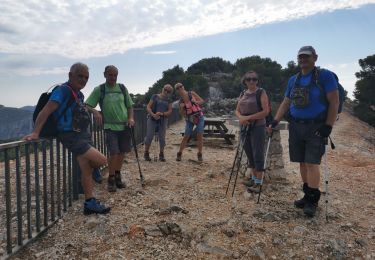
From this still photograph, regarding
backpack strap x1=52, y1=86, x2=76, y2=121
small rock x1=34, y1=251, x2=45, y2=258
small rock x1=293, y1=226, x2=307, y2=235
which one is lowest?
small rock x1=34, y1=251, x2=45, y2=258

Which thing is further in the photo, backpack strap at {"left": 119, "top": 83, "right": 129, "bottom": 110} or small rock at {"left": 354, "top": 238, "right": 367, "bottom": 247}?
backpack strap at {"left": 119, "top": 83, "right": 129, "bottom": 110}

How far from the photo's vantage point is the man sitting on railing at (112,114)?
570 centimetres

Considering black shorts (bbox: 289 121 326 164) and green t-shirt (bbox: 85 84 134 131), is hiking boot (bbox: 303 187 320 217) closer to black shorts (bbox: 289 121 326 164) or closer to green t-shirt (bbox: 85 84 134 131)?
black shorts (bbox: 289 121 326 164)

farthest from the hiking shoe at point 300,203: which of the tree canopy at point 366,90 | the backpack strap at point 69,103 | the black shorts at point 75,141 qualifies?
the tree canopy at point 366,90

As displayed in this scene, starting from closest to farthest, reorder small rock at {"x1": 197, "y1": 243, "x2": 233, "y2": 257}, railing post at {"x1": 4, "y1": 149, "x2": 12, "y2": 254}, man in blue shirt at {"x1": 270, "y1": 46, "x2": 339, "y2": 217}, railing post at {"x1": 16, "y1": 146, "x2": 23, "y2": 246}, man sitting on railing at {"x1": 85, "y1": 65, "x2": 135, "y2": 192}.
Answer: railing post at {"x1": 4, "y1": 149, "x2": 12, "y2": 254}
railing post at {"x1": 16, "y1": 146, "x2": 23, "y2": 246}
small rock at {"x1": 197, "y1": 243, "x2": 233, "y2": 257}
man in blue shirt at {"x1": 270, "y1": 46, "x2": 339, "y2": 217}
man sitting on railing at {"x1": 85, "y1": 65, "x2": 135, "y2": 192}

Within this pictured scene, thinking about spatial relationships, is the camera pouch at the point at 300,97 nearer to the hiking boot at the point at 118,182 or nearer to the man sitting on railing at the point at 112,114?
the man sitting on railing at the point at 112,114

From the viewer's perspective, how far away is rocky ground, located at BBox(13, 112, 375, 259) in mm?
3977

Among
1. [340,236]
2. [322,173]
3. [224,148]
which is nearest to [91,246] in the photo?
[340,236]

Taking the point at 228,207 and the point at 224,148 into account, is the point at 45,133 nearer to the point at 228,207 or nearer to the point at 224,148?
the point at 228,207

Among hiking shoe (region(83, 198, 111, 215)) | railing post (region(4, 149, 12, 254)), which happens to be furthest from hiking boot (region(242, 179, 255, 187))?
railing post (region(4, 149, 12, 254))

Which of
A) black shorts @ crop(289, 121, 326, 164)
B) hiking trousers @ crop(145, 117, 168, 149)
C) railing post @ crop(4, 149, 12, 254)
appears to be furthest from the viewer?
hiking trousers @ crop(145, 117, 168, 149)

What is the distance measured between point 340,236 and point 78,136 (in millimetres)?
3509

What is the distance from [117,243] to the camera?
161 inches

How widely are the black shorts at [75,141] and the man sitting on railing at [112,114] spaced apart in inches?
45.3
